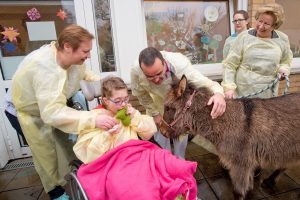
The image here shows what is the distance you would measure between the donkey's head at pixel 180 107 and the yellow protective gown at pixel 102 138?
26cm

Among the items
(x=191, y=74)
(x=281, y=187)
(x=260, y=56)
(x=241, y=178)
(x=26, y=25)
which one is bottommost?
(x=281, y=187)

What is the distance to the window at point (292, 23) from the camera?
482 centimetres

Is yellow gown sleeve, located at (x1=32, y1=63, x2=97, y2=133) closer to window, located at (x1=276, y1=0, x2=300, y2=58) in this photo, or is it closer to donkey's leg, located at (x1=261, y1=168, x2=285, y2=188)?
donkey's leg, located at (x1=261, y1=168, x2=285, y2=188)

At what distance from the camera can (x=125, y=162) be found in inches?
68.4

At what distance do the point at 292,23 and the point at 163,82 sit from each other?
166 inches

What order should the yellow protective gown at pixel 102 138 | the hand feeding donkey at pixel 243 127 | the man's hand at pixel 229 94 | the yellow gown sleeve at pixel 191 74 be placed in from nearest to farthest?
the yellow protective gown at pixel 102 138 < the hand feeding donkey at pixel 243 127 < the yellow gown sleeve at pixel 191 74 < the man's hand at pixel 229 94

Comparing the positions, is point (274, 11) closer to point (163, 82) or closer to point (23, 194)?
point (163, 82)

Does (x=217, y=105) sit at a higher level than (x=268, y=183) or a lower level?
higher

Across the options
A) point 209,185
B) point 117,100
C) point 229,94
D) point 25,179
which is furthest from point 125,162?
point 25,179

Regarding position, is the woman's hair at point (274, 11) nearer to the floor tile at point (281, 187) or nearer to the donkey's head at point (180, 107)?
the donkey's head at point (180, 107)

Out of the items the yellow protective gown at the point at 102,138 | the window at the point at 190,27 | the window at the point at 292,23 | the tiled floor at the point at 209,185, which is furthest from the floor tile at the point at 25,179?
the window at the point at 292,23

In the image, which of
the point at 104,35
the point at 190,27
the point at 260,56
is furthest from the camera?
the point at 190,27

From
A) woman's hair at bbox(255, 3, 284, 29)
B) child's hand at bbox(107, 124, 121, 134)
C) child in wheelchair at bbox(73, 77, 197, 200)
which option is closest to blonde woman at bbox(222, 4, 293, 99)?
woman's hair at bbox(255, 3, 284, 29)

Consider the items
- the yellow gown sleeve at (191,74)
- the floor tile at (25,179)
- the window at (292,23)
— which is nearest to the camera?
the yellow gown sleeve at (191,74)
